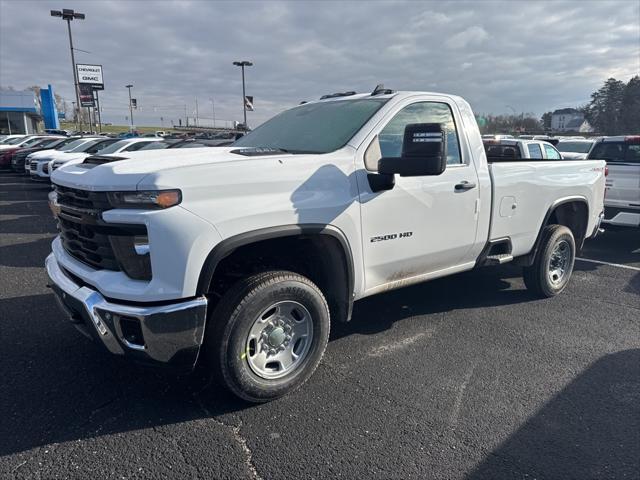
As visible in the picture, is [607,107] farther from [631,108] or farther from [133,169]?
[133,169]

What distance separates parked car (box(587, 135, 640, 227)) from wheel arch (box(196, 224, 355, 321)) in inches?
256

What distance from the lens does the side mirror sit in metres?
3.05

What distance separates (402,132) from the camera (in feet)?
12.7

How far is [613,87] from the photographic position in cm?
6228

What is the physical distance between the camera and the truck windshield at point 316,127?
363cm

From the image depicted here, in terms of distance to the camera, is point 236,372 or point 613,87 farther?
point 613,87

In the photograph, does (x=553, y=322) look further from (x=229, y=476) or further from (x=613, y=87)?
(x=613, y=87)

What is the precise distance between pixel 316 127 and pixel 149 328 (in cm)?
215

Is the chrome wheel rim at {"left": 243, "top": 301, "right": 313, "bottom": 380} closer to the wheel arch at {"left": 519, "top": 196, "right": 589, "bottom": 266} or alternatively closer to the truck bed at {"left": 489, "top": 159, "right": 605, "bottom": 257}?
the truck bed at {"left": 489, "top": 159, "right": 605, "bottom": 257}

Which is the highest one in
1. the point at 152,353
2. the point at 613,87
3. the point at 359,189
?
the point at 613,87

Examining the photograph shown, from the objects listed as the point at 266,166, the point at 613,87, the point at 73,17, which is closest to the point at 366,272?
the point at 266,166

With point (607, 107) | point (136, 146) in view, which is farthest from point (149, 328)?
point (607, 107)

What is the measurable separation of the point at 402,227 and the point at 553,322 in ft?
7.16

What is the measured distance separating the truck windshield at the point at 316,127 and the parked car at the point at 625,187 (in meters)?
6.03
